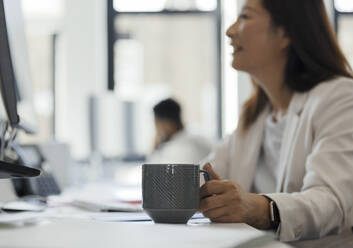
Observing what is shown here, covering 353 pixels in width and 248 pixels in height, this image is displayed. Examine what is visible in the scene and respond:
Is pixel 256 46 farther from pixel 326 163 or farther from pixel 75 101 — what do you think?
pixel 75 101

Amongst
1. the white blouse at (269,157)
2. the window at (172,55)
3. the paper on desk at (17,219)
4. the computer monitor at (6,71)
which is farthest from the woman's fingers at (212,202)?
the window at (172,55)

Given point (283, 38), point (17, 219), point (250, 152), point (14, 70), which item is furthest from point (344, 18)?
point (17, 219)

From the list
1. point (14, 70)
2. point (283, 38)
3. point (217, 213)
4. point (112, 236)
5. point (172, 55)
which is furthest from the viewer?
point (172, 55)

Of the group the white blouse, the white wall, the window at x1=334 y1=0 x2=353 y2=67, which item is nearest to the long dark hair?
the white blouse

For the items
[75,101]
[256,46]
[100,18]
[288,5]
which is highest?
[100,18]

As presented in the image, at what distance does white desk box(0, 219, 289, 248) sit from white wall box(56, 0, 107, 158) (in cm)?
479

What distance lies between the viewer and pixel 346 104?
4.20 feet

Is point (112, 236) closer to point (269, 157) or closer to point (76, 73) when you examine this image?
point (269, 157)

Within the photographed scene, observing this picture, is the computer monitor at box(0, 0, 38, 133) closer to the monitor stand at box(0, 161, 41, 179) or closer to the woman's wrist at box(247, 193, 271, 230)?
the monitor stand at box(0, 161, 41, 179)

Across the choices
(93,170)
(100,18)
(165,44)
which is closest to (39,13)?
(100,18)

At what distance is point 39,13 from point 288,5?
4496 millimetres

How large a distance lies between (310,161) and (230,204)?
1.27 ft

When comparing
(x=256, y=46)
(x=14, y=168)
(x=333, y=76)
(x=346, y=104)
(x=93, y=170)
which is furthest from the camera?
(x=93, y=170)

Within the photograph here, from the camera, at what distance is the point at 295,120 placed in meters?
1.39
